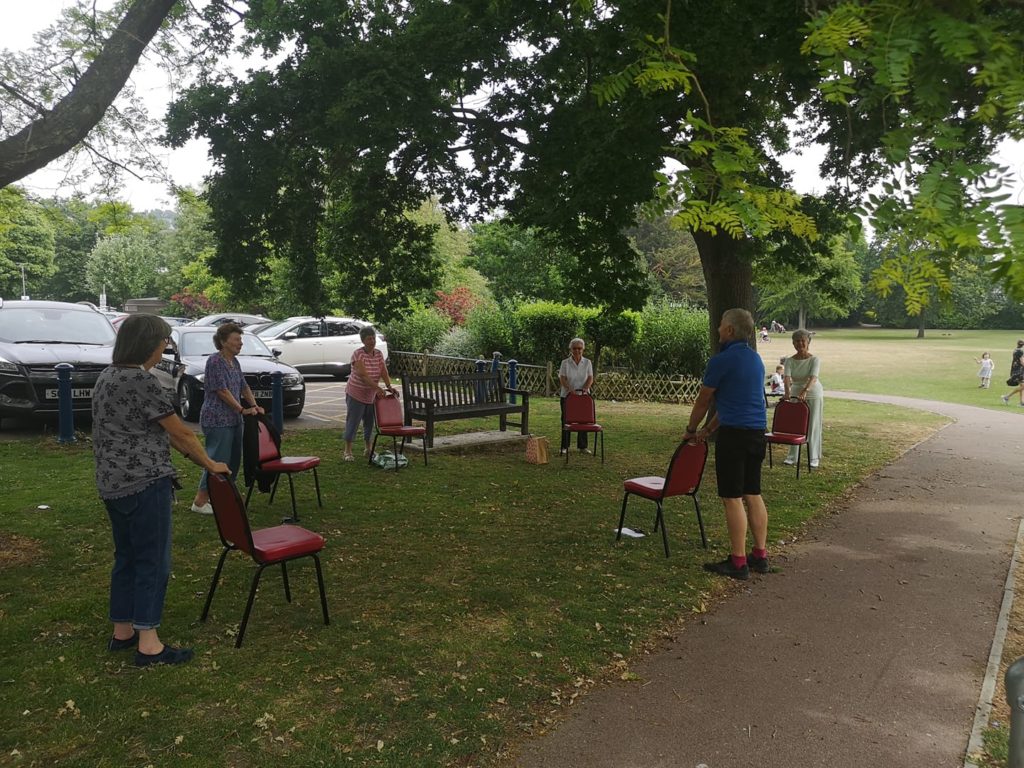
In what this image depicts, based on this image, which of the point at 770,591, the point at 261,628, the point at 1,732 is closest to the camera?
the point at 1,732

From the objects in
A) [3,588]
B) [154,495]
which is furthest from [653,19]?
[3,588]

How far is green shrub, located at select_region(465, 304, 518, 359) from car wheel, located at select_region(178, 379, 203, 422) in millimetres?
10494

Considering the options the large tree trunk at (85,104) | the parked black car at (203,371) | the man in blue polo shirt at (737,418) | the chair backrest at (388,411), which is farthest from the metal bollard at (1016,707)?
the parked black car at (203,371)

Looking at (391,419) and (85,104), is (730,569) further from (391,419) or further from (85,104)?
(85,104)

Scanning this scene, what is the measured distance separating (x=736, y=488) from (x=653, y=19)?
3.80 m

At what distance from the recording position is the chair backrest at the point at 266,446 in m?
7.24

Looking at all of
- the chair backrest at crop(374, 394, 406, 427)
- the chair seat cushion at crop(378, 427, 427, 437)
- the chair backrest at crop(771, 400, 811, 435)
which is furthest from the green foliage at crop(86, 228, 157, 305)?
the chair backrest at crop(771, 400, 811, 435)

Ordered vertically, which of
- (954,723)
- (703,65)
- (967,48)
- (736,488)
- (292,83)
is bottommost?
(954,723)

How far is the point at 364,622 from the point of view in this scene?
499cm

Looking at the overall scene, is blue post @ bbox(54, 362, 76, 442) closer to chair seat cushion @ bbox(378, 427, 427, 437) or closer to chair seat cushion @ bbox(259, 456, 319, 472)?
chair seat cushion @ bbox(378, 427, 427, 437)

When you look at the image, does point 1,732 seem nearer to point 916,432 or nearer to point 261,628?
point 261,628

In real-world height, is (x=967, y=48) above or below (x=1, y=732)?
above

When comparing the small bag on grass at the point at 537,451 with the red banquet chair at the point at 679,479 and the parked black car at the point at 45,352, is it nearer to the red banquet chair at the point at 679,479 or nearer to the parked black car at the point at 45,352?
the red banquet chair at the point at 679,479

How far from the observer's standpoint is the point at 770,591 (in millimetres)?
5809
